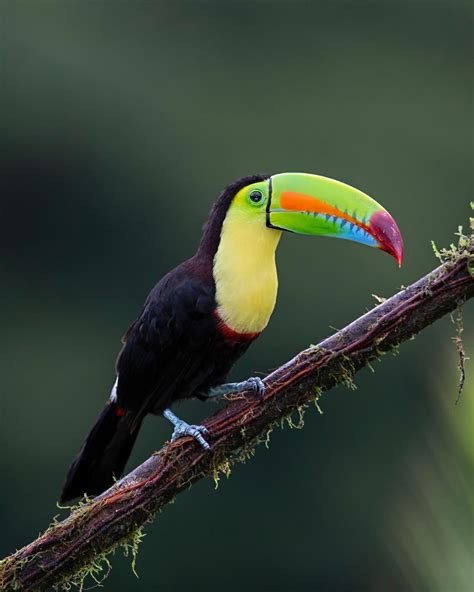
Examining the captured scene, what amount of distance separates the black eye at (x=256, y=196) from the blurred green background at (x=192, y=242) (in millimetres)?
5451

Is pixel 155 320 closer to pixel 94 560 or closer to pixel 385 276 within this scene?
pixel 94 560

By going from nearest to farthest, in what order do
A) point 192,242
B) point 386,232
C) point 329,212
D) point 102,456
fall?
point 386,232
point 329,212
point 102,456
point 192,242

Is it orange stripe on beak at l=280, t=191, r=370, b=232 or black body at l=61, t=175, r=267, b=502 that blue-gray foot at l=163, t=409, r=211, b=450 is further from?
orange stripe on beak at l=280, t=191, r=370, b=232

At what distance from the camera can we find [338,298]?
371 inches

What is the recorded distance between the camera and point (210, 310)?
10.1 ft

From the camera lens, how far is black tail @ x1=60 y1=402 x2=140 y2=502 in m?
3.16

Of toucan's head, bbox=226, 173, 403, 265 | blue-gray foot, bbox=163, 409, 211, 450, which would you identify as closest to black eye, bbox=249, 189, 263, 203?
toucan's head, bbox=226, 173, 403, 265

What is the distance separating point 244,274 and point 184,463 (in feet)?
1.79

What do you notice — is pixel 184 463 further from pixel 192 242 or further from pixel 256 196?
pixel 192 242

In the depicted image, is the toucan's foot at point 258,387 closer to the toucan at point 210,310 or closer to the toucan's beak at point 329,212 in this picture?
the toucan at point 210,310

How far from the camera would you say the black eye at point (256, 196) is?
308cm

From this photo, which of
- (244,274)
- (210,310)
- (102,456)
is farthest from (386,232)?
(102,456)

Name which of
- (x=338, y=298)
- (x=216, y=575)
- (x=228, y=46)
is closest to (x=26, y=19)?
(x=228, y=46)

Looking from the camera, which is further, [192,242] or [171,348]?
[192,242]
